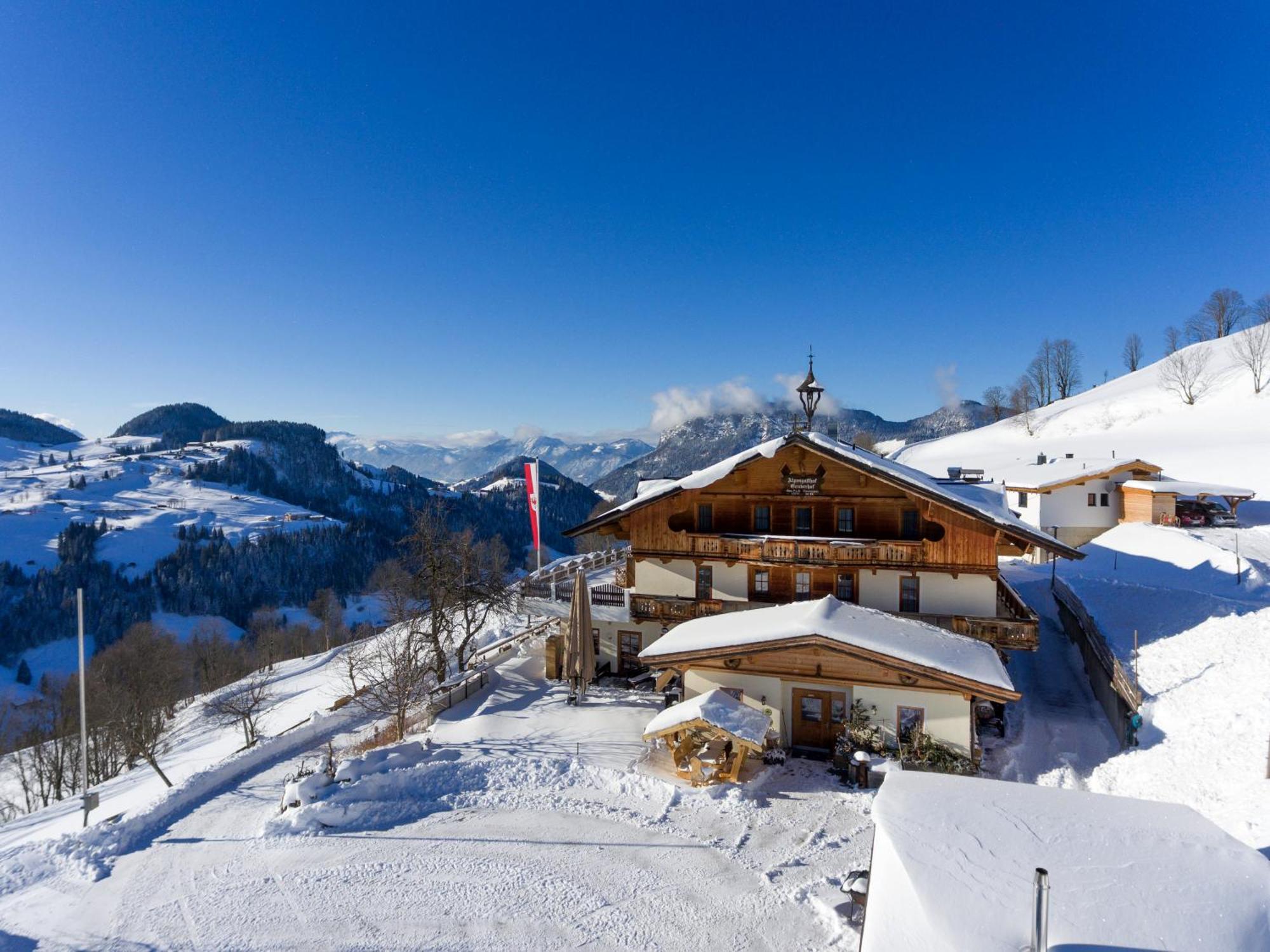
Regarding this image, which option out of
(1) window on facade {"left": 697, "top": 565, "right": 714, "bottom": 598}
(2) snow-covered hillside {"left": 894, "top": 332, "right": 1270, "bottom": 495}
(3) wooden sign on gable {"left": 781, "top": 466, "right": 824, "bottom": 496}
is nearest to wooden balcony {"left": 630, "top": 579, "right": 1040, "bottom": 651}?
(1) window on facade {"left": 697, "top": 565, "right": 714, "bottom": 598}

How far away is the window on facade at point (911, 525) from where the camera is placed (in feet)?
70.9

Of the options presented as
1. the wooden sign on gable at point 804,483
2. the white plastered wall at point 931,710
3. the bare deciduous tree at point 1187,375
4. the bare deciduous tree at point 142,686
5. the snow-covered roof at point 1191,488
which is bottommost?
the bare deciduous tree at point 142,686

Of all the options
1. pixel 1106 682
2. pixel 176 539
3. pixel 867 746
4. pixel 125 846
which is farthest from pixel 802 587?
pixel 176 539

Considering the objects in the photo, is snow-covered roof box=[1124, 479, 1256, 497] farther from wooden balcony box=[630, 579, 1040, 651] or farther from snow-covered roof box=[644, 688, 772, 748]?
snow-covered roof box=[644, 688, 772, 748]

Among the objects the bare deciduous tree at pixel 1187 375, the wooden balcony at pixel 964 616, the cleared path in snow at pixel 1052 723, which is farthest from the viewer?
the bare deciduous tree at pixel 1187 375

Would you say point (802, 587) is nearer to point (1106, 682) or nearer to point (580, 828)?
point (1106, 682)

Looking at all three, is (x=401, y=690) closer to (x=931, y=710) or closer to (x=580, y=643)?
(x=580, y=643)

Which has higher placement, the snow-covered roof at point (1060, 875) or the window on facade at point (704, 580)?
the window on facade at point (704, 580)

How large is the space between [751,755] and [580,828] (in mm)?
5486

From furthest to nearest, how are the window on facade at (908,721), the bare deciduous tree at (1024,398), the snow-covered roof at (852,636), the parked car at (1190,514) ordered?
the bare deciduous tree at (1024,398) → the parked car at (1190,514) → the window on facade at (908,721) → the snow-covered roof at (852,636)

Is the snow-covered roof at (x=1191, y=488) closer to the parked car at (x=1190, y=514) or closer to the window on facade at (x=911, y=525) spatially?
the parked car at (x=1190, y=514)

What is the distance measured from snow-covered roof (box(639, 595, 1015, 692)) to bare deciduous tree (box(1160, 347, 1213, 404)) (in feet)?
275

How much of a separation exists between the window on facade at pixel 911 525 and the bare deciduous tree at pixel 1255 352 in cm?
7809

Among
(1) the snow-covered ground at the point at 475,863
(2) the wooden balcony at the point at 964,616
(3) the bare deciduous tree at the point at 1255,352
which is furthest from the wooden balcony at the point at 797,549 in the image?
(3) the bare deciduous tree at the point at 1255,352
